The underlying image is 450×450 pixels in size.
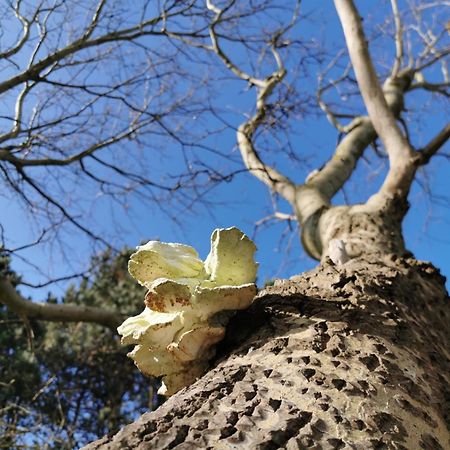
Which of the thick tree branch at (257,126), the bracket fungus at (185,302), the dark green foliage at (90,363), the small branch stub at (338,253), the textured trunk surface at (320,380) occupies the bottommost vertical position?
the textured trunk surface at (320,380)

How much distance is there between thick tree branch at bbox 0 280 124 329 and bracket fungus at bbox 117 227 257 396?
105 inches

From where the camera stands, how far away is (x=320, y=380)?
0.97 metres

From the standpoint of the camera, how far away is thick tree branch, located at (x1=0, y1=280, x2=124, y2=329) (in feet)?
11.9

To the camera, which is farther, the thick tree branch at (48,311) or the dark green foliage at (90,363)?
the dark green foliage at (90,363)

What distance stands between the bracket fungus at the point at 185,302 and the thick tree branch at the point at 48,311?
267 centimetres

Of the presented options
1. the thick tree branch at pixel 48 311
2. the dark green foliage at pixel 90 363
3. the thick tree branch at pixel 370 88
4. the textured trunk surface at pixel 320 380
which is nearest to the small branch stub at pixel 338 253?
the textured trunk surface at pixel 320 380

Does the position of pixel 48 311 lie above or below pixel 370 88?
above

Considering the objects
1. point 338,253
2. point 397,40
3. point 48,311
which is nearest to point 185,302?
point 338,253

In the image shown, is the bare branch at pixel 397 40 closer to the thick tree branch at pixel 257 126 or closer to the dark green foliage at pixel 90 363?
the thick tree branch at pixel 257 126

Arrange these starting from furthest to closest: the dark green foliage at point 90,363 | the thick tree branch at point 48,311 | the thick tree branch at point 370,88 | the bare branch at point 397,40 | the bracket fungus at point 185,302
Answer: the dark green foliage at point 90,363, the bare branch at point 397,40, the thick tree branch at point 48,311, the thick tree branch at point 370,88, the bracket fungus at point 185,302

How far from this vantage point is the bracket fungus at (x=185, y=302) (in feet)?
3.84

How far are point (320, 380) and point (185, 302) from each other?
1.18 feet

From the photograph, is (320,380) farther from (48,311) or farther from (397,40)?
(397,40)

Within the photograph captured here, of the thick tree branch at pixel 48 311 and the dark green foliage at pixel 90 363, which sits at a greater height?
the dark green foliage at pixel 90 363
